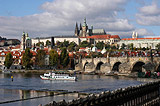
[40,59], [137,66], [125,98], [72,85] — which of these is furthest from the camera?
[40,59]

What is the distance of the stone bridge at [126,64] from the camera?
7564cm

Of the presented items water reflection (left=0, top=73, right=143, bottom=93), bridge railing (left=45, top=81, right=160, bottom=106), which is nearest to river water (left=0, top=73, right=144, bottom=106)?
water reflection (left=0, top=73, right=143, bottom=93)

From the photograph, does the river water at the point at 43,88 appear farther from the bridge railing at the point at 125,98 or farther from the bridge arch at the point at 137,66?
the bridge arch at the point at 137,66

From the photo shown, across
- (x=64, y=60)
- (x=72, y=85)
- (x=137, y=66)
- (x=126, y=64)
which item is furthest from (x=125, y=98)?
(x=64, y=60)

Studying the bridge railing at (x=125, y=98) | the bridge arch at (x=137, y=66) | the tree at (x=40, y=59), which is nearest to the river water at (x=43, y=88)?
the bridge railing at (x=125, y=98)

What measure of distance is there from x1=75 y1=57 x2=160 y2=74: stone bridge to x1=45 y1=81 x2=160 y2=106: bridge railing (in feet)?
119

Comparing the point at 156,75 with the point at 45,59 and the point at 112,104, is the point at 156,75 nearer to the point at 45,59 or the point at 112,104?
the point at 112,104

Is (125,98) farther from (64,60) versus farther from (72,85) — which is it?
(64,60)

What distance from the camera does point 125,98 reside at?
27.2 meters

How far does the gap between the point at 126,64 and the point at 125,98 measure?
188ft

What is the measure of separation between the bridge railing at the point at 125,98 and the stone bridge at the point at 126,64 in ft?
119

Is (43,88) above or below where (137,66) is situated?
below

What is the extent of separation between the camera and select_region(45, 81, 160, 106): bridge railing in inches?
799

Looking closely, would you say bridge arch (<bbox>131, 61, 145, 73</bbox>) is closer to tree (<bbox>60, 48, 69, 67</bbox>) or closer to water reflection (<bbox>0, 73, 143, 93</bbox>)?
water reflection (<bbox>0, 73, 143, 93</bbox>)
